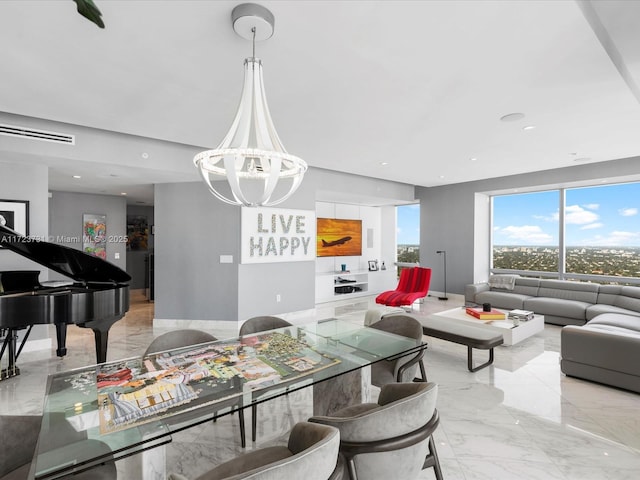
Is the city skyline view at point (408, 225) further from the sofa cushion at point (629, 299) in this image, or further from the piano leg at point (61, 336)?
the piano leg at point (61, 336)

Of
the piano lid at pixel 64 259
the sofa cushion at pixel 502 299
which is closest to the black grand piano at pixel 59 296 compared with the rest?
the piano lid at pixel 64 259

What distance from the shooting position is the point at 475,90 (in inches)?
111

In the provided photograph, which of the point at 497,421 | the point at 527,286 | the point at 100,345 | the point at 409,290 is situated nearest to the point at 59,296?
the point at 100,345

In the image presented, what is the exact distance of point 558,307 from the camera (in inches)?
205

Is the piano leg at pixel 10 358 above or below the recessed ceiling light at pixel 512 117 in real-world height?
below

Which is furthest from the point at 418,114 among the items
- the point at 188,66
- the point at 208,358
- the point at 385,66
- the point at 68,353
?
the point at 68,353

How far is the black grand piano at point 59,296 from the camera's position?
2.95 m

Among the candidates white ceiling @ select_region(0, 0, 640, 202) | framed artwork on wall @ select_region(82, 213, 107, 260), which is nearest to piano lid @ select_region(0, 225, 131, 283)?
white ceiling @ select_region(0, 0, 640, 202)

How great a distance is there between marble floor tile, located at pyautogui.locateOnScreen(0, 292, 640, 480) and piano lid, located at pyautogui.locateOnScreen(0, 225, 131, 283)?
104 cm

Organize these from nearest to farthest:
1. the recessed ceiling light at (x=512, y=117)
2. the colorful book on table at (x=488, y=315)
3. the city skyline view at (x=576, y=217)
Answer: the recessed ceiling light at (x=512, y=117) < the colorful book on table at (x=488, y=315) < the city skyline view at (x=576, y=217)

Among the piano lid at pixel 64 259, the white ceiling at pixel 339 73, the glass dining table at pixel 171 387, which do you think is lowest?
the glass dining table at pixel 171 387

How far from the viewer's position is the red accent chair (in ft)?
18.9

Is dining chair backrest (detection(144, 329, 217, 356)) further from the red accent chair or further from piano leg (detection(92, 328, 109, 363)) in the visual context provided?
the red accent chair

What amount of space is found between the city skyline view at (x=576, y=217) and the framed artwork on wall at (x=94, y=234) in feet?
28.0
